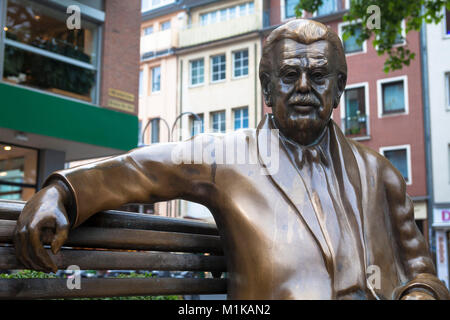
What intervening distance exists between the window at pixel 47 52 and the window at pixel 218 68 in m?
14.1

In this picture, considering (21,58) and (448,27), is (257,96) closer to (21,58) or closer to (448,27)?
(21,58)

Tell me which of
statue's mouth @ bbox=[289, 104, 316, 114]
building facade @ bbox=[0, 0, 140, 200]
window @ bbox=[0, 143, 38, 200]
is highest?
building facade @ bbox=[0, 0, 140, 200]

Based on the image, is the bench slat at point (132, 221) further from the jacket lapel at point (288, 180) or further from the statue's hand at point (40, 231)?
the jacket lapel at point (288, 180)

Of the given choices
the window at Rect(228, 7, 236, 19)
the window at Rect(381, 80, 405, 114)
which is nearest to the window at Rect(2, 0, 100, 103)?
the window at Rect(381, 80, 405, 114)

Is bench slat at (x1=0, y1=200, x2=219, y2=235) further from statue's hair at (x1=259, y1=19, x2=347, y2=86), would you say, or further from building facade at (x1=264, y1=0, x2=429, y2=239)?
building facade at (x1=264, y1=0, x2=429, y2=239)

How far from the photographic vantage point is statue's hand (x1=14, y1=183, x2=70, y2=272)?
5.50 ft

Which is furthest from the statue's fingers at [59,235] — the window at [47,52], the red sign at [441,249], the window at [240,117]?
the window at [240,117]

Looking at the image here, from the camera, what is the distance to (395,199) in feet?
7.62

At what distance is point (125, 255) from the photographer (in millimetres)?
2021

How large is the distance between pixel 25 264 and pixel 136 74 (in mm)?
11207

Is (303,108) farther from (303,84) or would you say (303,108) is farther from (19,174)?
(19,174)

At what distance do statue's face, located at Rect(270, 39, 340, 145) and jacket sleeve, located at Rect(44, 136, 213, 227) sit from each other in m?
0.30

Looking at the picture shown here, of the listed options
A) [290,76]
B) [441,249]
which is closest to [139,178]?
[290,76]

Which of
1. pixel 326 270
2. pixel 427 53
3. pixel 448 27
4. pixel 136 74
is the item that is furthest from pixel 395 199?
pixel 427 53
